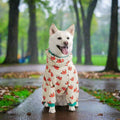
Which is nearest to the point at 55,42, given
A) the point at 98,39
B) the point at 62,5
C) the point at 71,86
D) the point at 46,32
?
the point at 71,86

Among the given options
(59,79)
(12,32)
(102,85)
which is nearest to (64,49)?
(59,79)

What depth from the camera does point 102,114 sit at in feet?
14.3

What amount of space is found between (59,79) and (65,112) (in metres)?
0.65

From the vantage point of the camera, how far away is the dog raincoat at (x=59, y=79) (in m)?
4.46

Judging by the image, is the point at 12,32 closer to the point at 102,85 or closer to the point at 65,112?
the point at 102,85

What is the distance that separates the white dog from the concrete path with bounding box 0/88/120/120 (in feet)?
0.66

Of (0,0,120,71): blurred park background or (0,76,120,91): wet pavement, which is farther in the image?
(0,0,120,71): blurred park background

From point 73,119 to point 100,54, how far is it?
47801mm

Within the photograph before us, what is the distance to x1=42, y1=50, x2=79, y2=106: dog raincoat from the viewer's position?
4.46 meters

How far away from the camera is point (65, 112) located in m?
4.52

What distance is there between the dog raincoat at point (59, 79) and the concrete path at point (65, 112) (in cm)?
25

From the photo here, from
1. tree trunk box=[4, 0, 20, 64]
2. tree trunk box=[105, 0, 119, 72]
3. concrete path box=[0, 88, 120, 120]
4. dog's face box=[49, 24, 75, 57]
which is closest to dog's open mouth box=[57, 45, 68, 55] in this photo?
dog's face box=[49, 24, 75, 57]

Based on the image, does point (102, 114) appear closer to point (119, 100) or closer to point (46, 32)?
point (119, 100)

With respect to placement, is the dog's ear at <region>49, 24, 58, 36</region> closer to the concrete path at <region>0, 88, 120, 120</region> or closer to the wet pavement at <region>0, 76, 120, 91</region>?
the concrete path at <region>0, 88, 120, 120</region>
